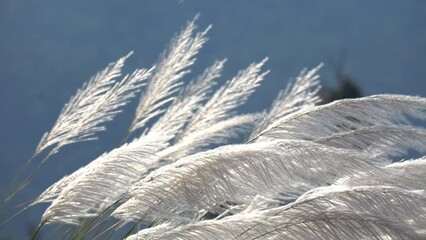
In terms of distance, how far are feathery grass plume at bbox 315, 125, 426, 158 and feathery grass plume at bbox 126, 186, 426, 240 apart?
0.37 m

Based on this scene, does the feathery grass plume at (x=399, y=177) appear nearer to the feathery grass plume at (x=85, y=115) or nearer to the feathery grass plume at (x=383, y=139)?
the feathery grass plume at (x=383, y=139)

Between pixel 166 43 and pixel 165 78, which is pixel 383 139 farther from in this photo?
pixel 166 43

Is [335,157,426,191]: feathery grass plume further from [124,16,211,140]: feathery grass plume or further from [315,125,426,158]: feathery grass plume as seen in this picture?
[124,16,211,140]: feathery grass plume

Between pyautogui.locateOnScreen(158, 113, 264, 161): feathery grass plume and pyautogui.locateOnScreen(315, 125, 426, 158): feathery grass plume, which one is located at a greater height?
pyautogui.locateOnScreen(158, 113, 264, 161): feathery grass plume

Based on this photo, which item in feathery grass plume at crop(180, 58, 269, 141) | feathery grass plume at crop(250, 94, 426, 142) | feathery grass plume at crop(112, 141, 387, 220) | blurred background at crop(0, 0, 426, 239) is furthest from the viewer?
blurred background at crop(0, 0, 426, 239)

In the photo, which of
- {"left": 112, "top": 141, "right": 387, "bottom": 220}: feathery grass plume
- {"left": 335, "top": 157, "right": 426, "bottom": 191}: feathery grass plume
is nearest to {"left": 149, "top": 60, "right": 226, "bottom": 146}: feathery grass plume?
{"left": 335, "top": 157, "right": 426, "bottom": 191}: feathery grass plume

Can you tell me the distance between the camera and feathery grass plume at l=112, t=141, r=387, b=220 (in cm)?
152

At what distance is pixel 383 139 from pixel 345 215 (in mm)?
533

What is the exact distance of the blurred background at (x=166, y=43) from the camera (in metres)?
6.26

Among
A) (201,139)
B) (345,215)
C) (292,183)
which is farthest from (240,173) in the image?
(201,139)

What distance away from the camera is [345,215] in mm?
1359

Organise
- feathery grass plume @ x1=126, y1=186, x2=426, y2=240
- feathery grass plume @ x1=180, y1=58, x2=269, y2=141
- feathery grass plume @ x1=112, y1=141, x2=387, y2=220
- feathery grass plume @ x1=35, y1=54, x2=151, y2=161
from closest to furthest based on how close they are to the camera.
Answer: feathery grass plume @ x1=126, y1=186, x2=426, y2=240 → feathery grass plume @ x1=112, y1=141, x2=387, y2=220 → feathery grass plume @ x1=35, y1=54, x2=151, y2=161 → feathery grass plume @ x1=180, y1=58, x2=269, y2=141

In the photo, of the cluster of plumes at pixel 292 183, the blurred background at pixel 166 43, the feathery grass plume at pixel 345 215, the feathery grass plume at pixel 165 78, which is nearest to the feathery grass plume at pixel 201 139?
the feathery grass plume at pixel 165 78

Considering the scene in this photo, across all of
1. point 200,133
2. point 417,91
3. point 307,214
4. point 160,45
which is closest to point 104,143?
point 160,45
